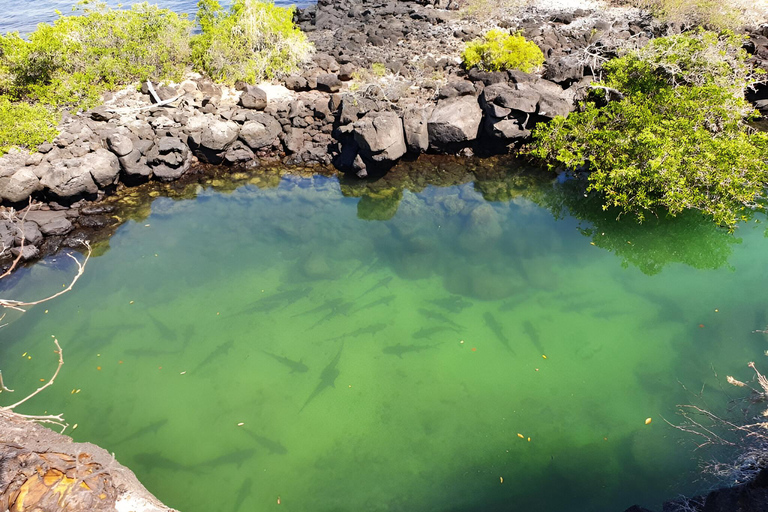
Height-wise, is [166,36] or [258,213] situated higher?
[166,36]

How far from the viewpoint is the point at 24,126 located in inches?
437

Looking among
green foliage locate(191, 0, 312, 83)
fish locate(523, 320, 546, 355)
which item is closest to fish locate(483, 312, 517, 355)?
fish locate(523, 320, 546, 355)

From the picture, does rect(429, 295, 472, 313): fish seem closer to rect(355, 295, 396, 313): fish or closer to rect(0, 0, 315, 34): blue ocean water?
rect(355, 295, 396, 313): fish

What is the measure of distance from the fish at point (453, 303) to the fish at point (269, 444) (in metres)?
3.65

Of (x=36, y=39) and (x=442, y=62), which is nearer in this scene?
(x=36, y=39)

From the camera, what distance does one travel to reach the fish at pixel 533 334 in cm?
761

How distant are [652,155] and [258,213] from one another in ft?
29.3

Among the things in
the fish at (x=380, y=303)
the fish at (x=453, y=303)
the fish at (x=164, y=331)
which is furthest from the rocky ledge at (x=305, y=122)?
the fish at (x=453, y=303)

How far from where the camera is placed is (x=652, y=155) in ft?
30.9

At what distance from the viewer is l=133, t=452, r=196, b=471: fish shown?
250 inches

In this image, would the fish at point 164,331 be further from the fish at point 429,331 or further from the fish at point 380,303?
the fish at point 429,331

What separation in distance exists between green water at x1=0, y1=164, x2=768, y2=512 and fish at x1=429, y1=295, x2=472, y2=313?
5 centimetres

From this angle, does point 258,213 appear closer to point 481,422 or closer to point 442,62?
point 481,422

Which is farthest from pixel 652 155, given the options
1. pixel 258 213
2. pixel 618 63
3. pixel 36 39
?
pixel 36 39
